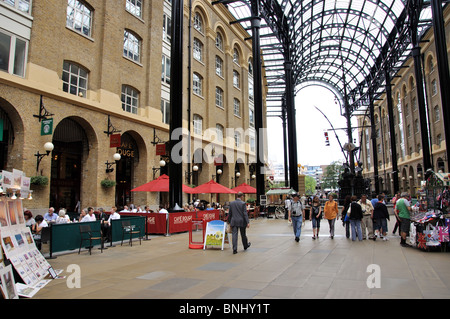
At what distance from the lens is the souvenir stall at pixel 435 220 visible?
28.8ft

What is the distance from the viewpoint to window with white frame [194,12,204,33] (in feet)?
96.1

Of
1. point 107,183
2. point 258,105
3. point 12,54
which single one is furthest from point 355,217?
point 12,54

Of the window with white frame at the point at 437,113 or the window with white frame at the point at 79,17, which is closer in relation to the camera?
the window with white frame at the point at 79,17

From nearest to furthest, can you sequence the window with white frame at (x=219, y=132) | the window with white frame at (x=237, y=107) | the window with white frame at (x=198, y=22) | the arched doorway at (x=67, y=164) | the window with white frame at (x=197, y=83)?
the arched doorway at (x=67, y=164)
the window with white frame at (x=197, y=83)
the window with white frame at (x=198, y=22)
the window with white frame at (x=219, y=132)
the window with white frame at (x=237, y=107)

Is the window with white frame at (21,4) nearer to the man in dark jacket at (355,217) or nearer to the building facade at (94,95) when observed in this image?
the building facade at (94,95)

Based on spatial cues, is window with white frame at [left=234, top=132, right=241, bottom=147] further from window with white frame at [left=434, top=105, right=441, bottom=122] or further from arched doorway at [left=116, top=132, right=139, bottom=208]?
window with white frame at [left=434, top=105, right=441, bottom=122]

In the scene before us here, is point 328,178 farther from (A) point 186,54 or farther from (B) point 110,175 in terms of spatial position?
(B) point 110,175

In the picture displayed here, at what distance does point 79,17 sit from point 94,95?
4.53 meters

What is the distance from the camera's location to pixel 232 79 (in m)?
34.9

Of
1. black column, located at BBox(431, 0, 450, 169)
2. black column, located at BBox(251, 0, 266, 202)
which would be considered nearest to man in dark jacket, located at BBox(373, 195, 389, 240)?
black column, located at BBox(431, 0, 450, 169)

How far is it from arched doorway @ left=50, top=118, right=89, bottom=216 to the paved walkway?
8692 mm

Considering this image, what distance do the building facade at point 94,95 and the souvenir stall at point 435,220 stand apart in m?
15.1

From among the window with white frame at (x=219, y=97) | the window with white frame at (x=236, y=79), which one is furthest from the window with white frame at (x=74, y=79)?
the window with white frame at (x=236, y=79)
